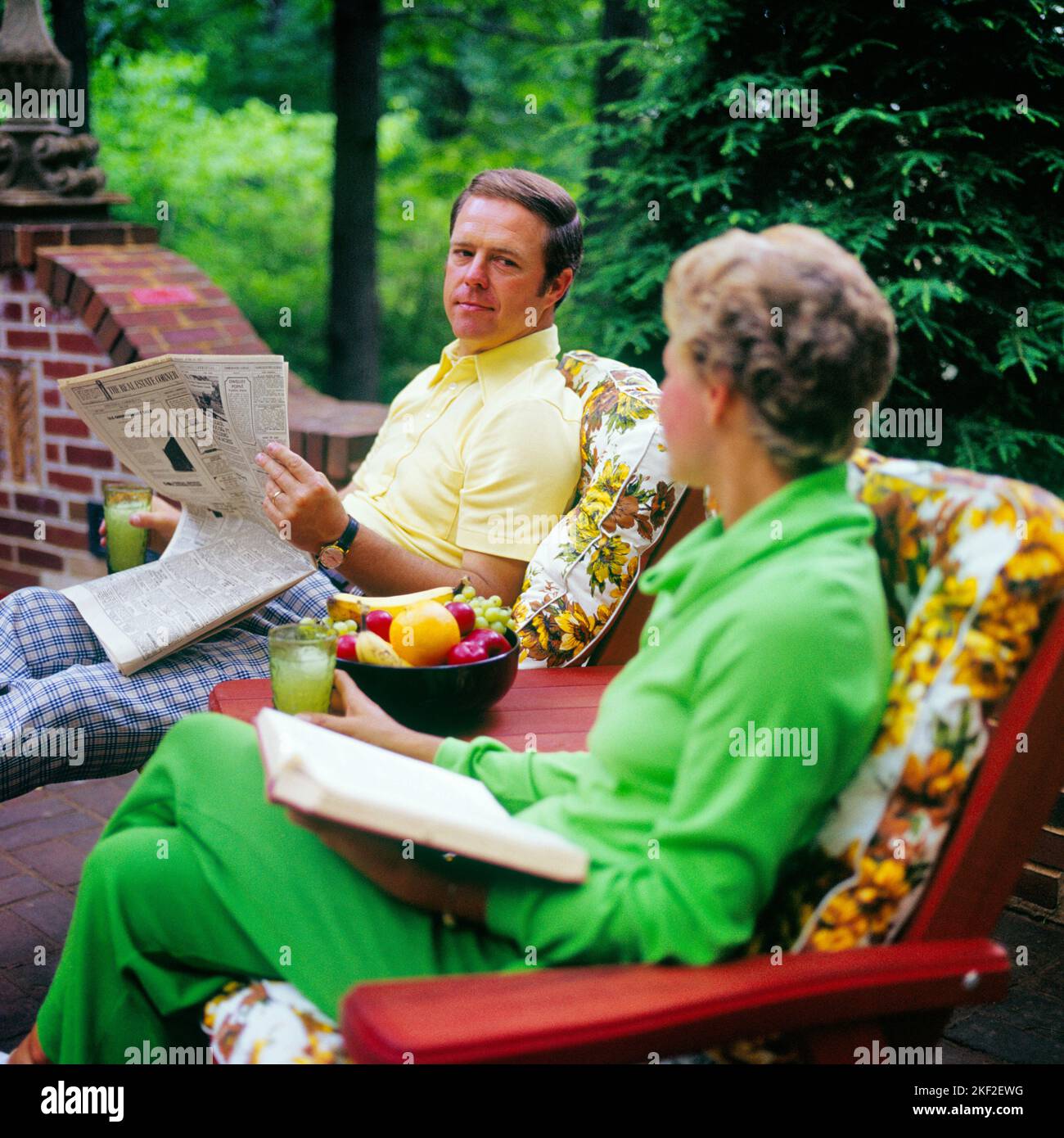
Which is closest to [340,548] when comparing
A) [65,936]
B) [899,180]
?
[65,936]

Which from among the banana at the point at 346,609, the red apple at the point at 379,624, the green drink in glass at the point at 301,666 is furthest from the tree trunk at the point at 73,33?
the green drink in glass at the point at 301,666

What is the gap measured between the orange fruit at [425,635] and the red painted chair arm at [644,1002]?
0.67 m

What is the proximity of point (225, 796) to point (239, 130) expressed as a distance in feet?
34.7

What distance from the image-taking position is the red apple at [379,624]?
80.4 inches

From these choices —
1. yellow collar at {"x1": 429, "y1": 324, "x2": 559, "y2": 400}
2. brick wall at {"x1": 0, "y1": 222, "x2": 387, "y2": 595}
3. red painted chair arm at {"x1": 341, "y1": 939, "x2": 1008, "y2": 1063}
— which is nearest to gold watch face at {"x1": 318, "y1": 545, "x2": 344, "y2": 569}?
yellow collar at {"x1": 429, "y1": 324, "x2": 559, "y2": 400}

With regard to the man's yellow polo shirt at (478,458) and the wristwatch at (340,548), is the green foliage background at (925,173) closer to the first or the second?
the man's yellow polo shirt at (478,458)

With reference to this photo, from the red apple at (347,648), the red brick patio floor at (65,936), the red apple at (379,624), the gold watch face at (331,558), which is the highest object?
the red apple at (379,624)

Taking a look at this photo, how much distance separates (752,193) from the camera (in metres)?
3.79

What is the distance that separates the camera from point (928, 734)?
4.67 ft

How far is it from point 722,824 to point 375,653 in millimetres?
775

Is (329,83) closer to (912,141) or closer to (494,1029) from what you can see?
(912,141)

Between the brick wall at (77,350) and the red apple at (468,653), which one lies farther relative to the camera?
the brick wall at (77,350)

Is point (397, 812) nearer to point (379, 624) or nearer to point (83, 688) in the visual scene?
point (379, 624)

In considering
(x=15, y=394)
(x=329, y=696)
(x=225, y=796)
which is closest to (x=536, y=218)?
(x=329, y=696)
